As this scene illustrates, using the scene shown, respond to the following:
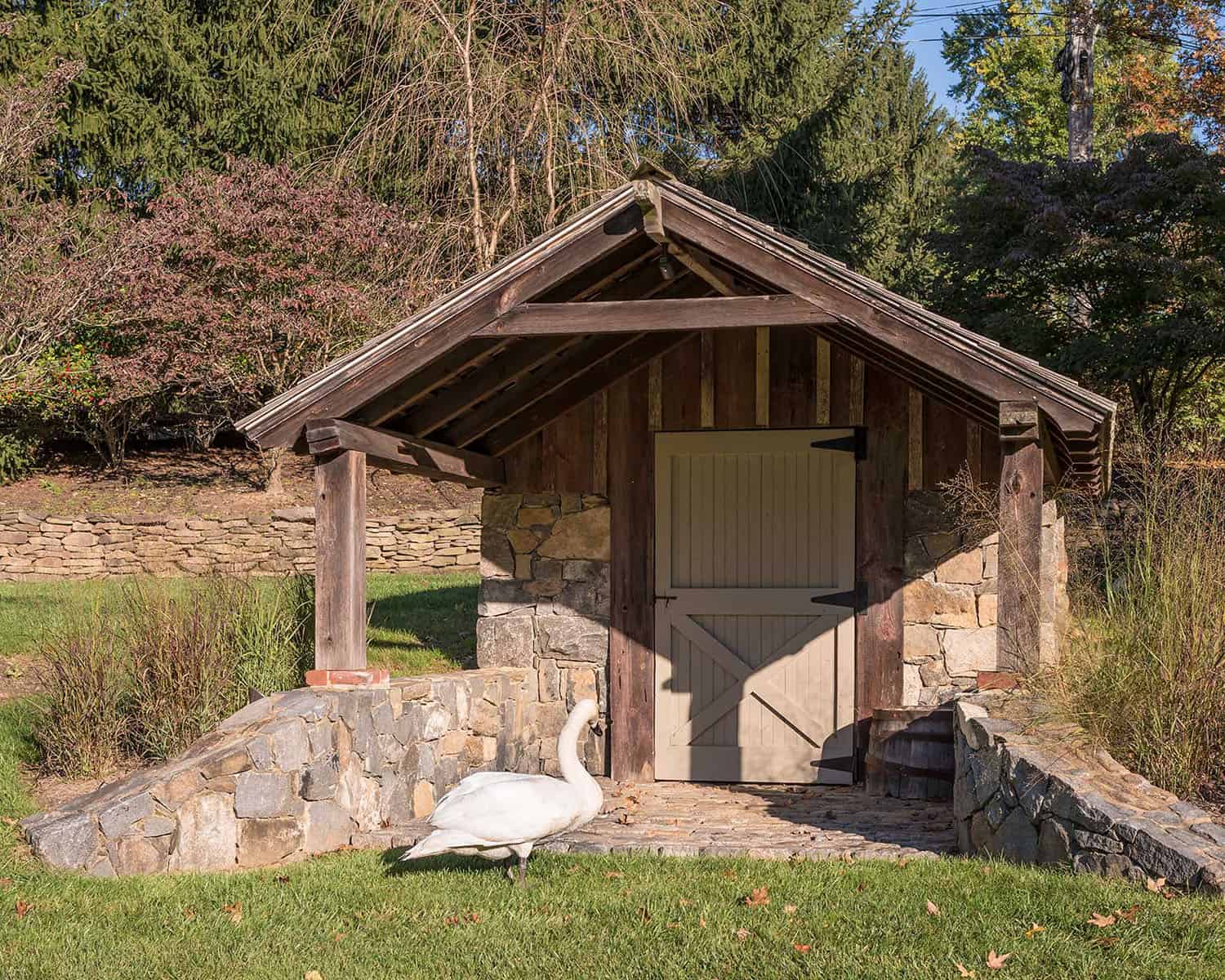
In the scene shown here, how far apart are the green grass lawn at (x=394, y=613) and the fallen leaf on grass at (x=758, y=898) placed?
4.22 metres

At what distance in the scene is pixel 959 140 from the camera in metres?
28.0

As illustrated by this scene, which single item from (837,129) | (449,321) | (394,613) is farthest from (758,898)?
(837,129)

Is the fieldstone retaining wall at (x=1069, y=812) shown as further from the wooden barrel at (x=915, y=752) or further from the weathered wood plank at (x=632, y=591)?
the weathered wood plank at (x=632, y=591)

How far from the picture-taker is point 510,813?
536 centimetres

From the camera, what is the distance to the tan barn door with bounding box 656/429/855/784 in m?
8.73

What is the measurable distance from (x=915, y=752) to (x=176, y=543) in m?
12.1

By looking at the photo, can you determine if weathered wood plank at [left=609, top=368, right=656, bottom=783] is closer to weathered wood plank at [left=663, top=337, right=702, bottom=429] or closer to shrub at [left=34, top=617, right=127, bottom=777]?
weathered wood plank at [left=663, top=337, right=702, bottom=429]

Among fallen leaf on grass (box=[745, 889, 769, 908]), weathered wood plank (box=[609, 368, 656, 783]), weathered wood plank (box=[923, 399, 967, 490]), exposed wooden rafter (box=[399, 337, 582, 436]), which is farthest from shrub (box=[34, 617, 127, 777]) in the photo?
weathered wood plank (box=[923, 399, 967, 490])

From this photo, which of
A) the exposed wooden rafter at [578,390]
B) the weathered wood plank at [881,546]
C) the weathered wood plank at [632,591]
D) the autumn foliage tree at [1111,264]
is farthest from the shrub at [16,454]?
the weathered wood plank at [881,546]

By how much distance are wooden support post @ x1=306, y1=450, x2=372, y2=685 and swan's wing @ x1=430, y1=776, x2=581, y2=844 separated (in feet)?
5.73

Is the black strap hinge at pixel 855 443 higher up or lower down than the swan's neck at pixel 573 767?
higher up

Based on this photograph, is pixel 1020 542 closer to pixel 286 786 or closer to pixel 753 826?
pixel 753 826

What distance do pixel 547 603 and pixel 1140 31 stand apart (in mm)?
15220

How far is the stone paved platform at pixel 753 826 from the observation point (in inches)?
243
